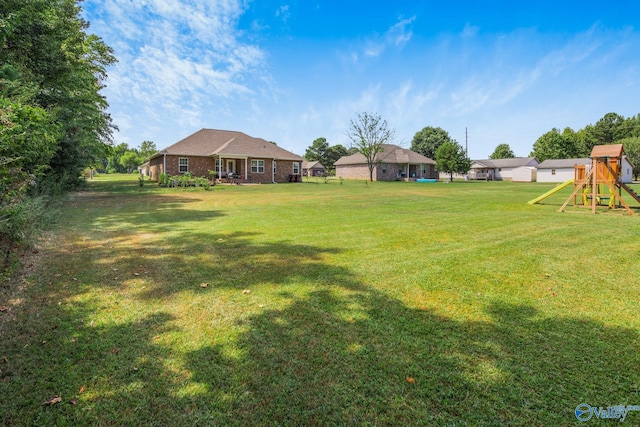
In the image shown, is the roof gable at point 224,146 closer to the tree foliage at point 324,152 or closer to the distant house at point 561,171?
the distant house at point 561,171

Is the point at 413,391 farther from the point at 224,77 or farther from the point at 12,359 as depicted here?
the point at 224,77

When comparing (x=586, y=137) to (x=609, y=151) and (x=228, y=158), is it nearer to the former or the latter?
(x=609, y=151)

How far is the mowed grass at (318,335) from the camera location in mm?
2119

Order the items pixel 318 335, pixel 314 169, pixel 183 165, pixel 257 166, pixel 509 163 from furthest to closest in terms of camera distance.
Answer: pixel 314 169
pixel 509 163
pixel 257 166
pixel 183 165
pixel 318 335

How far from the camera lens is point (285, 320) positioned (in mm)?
3305

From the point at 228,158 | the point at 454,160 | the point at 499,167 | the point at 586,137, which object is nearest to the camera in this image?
the point at 228,158

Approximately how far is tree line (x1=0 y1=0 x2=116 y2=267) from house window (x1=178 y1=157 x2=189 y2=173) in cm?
1072

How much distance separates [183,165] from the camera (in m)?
29.8

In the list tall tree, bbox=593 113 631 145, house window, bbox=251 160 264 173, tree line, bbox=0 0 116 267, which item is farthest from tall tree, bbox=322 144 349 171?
tree line, bbox=0 0 116 267

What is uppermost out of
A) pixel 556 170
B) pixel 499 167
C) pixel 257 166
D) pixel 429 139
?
pixel 429 139

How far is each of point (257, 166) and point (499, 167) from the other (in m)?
53.1

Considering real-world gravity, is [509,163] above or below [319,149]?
below

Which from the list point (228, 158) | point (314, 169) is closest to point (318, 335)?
point (228, 158)

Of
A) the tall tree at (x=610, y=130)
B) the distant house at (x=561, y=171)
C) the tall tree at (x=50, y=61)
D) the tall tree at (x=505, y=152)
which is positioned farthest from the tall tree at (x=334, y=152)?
the tall tree at (x=50, y=61)
